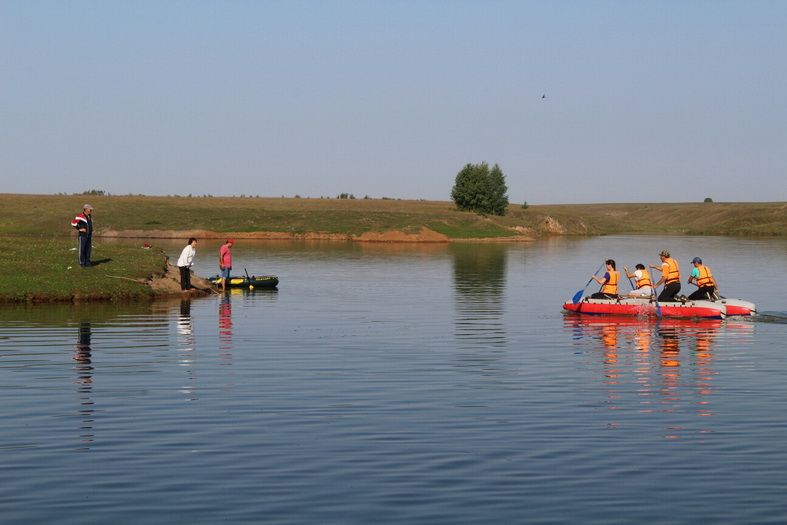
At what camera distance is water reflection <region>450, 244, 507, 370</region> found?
30141mm

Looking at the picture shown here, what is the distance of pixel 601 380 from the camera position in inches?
979

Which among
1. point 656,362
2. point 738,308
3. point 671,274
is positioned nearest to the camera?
point 656,362

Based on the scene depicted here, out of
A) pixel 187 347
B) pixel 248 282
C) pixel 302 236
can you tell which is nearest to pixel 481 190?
pixel 302 236

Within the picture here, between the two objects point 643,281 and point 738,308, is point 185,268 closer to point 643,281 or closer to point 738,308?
point 643,281

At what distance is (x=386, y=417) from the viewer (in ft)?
64.7

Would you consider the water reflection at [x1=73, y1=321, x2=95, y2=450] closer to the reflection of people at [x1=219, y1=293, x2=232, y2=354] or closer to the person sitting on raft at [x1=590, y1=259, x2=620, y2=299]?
the reflection of people at [x1=219, y1=293, x2=232, y2=354]

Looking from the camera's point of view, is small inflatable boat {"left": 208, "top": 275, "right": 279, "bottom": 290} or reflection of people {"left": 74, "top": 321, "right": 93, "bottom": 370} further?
small inflatable boat {"left": 208, "top": 275, "right": 279, "bottom": 290}

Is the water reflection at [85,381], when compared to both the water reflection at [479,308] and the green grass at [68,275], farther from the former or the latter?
the water reflection at [479,308]

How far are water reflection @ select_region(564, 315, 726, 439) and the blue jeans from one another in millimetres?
18768

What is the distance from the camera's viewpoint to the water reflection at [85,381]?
18.0 metres

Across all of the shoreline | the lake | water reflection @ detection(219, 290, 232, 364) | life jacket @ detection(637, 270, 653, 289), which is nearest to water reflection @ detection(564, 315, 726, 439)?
the lake

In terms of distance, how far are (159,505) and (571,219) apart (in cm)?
17158

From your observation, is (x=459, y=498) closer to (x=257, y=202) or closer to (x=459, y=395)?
(x=459, y=395)

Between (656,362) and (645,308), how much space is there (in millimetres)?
12064
